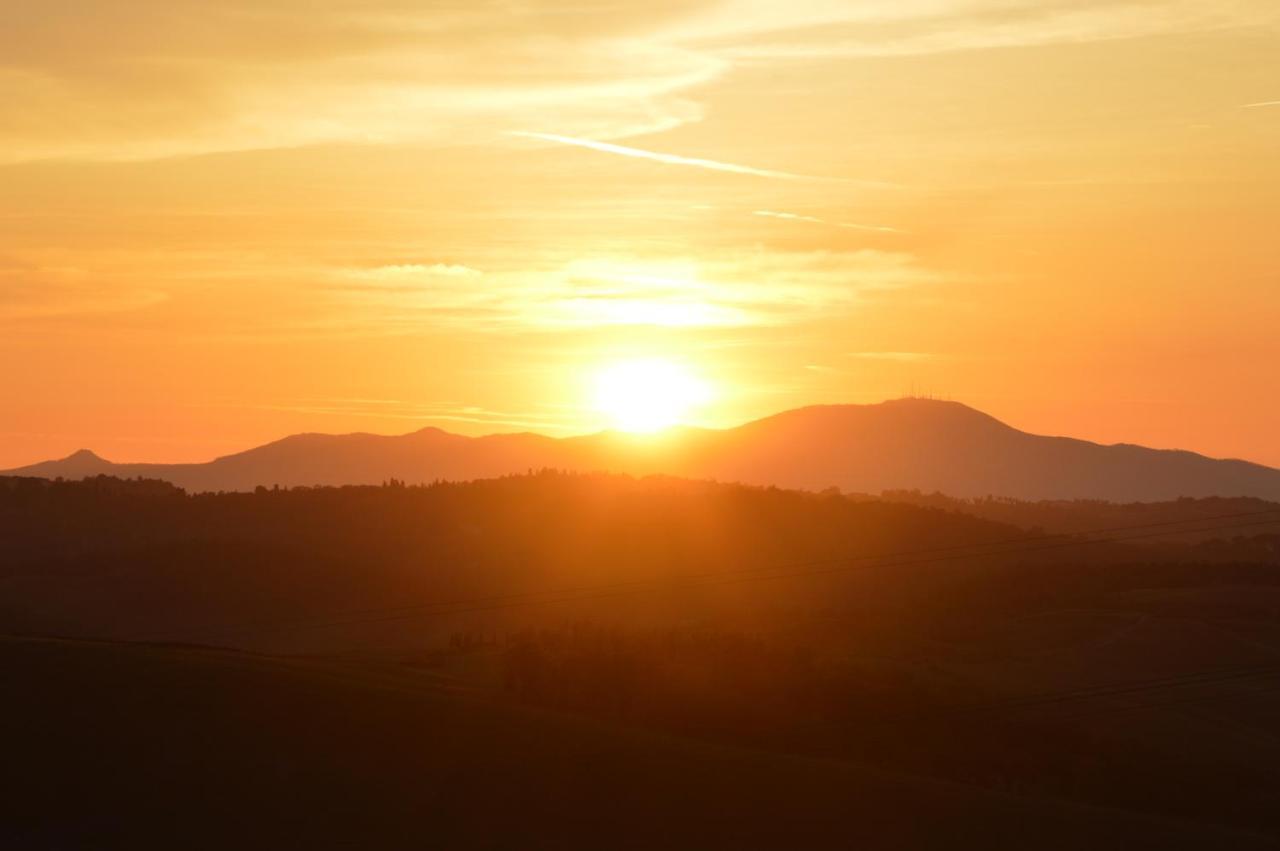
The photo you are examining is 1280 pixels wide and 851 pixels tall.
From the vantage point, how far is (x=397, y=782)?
32.8 metres

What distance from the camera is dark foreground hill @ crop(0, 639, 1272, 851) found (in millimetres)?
29969

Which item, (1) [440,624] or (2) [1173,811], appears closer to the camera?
(2) [1173,811]

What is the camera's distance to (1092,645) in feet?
199

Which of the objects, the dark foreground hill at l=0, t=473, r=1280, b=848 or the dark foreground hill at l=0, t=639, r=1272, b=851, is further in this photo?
the dark foreground hill at l=0, t=473, r=1280, b=848

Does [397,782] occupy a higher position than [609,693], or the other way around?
[609,693]

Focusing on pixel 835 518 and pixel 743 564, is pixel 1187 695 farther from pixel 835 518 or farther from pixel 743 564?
pixel 835 518

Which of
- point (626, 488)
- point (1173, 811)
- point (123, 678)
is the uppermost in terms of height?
point (626, 488)

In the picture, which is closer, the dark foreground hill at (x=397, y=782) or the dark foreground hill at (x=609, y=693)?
the dark foreground hill at (x=397, y=782)

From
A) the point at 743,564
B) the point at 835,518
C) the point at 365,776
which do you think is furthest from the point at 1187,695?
the point at 835,518

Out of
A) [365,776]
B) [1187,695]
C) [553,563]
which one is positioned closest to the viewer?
[365,776]

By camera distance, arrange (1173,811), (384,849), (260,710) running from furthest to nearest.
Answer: (1173,811) < (260,710) < (384,849)

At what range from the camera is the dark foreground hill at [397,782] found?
30.0 metres

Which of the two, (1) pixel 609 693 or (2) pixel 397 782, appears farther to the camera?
(1) pixel 609 693

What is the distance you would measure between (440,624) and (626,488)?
38.5 m
